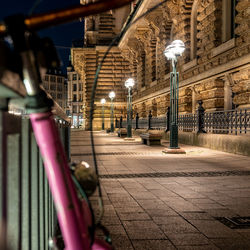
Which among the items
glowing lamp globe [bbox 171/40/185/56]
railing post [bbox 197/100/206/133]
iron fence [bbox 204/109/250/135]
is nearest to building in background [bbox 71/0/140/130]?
railing post [bbox 197/100/206/133]

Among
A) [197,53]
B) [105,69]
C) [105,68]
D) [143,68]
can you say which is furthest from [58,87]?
[197,53]

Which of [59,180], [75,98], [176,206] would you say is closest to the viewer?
[59,180]

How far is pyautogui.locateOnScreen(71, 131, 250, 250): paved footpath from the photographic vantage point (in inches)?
116

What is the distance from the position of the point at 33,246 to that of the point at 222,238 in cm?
193

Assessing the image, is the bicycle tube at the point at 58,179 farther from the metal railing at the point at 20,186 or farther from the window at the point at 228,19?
the window at the point at 228,19

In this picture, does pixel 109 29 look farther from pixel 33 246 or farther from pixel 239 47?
pixel 33 246

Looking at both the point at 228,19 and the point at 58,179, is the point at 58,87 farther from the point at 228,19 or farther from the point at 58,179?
the point at 58,179

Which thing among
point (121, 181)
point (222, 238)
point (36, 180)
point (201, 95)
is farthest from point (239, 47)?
point (36, 180)

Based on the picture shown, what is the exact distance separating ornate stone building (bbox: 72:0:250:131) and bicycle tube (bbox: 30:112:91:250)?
11.0 metres

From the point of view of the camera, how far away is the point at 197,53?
16250 mm

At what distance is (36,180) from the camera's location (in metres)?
1.79

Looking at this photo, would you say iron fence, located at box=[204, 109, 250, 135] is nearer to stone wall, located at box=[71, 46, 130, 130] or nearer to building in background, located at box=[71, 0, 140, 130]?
building in background, located at box=[71, 0, 140, 130]

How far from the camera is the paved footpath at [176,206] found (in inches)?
116

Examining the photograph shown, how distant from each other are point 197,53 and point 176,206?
13246 mm
